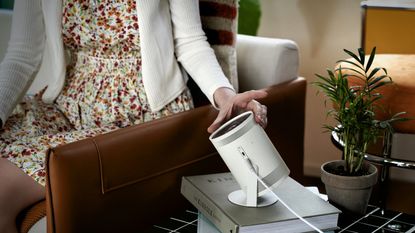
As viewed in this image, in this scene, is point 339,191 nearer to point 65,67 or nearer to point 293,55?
point 293,55

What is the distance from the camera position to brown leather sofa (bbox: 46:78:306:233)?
1.43 meters

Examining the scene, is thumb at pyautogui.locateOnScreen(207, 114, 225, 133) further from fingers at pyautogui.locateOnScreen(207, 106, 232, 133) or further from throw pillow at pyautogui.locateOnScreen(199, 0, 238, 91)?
throw pillow at pyautogui.locateOnScreen(199, 0, 238, 91)

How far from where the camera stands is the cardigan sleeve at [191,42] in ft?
5.76

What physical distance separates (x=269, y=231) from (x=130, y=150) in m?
0.41

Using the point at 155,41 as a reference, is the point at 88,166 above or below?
below

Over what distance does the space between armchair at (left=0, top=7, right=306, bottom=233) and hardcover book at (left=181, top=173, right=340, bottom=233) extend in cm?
15

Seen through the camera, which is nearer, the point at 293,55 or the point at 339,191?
the point at 339,191

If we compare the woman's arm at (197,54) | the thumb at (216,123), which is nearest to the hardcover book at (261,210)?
the thumb at (216,123)

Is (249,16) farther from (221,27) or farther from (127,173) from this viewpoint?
(127,173)

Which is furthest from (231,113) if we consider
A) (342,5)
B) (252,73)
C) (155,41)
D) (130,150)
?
(342,5)

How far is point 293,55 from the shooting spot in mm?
2135

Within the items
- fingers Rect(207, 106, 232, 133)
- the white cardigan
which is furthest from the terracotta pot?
the white cardigan

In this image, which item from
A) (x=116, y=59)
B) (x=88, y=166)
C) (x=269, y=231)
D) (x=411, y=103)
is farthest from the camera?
(x=116, y=59)

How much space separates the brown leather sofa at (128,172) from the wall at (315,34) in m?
1.18
